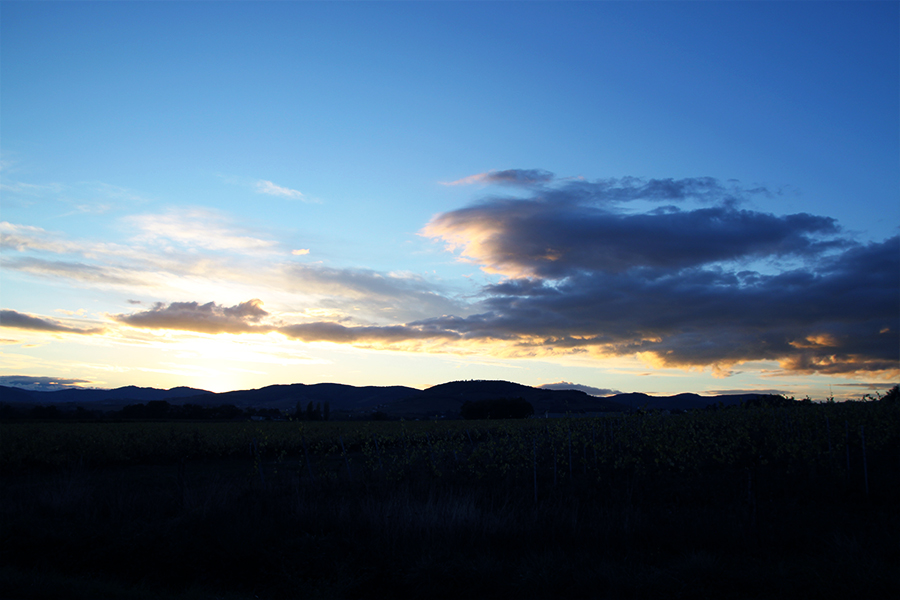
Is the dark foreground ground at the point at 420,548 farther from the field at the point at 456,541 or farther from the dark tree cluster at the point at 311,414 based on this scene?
the dark tree cluster at the point at 311,414

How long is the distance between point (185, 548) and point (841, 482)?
1420cm

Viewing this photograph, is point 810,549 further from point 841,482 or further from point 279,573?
point 279,573

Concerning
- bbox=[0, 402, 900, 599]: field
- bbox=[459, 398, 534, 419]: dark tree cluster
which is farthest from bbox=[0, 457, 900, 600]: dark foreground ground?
bbox=[459, 398, 534, 419]: dark tree cluster

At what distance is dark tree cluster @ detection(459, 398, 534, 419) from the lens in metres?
90.4

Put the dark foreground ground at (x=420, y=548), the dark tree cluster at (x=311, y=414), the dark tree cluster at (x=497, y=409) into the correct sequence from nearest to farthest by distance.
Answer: the dark foreground ground at (x=420, y=548) → the dark tree cluster at (x=311, y=414) → the dark tree cluster at (x=497, y=409)

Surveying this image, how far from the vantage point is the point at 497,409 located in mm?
91438

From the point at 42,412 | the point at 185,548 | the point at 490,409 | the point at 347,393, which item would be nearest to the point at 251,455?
the point at 185,548

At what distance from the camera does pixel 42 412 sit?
64438mm

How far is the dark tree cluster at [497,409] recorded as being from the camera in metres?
90.4

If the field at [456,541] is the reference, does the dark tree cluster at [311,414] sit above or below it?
below

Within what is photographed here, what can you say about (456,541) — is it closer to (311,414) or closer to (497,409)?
(497,409)

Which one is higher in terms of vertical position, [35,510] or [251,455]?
[35,510]

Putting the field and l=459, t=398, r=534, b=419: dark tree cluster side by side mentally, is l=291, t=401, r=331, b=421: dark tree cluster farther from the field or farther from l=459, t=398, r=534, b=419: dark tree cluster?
the field

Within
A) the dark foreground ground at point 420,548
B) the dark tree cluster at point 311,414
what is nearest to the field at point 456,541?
the dark foreground ground at point 420,548
